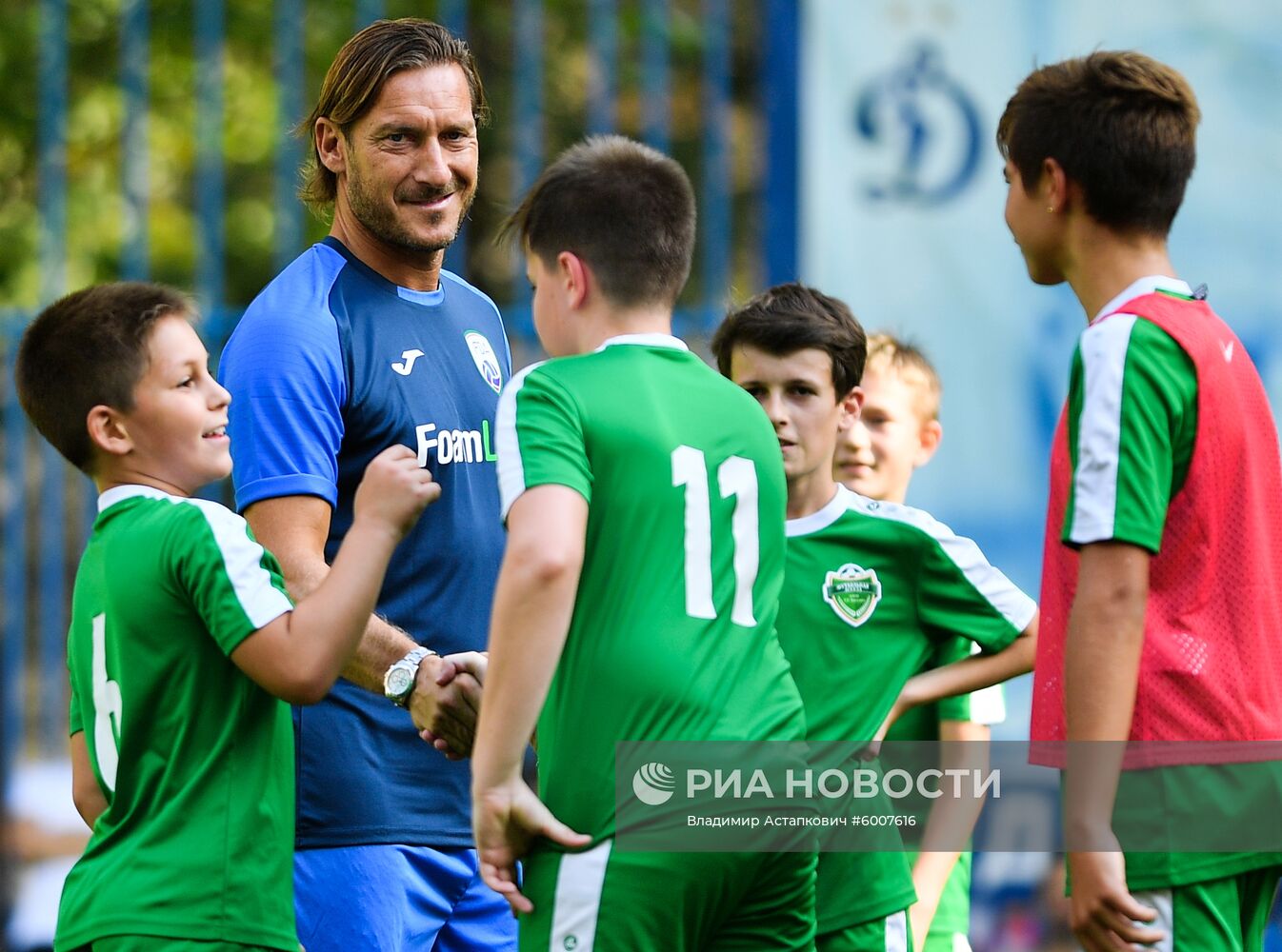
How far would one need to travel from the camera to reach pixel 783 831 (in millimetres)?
2455

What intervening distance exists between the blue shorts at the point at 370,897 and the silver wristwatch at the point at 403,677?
1.09 feet

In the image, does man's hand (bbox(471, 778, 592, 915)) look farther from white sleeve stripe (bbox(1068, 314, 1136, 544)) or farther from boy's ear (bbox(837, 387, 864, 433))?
boy's ear (bbox(837, 387, 864, 433))

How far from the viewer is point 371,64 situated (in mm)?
3318

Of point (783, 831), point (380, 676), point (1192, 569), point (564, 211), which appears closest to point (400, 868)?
point (380, 676)

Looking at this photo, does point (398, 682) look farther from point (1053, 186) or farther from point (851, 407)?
point (1053, 186)

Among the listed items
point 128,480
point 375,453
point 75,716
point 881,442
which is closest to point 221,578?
point 128,480

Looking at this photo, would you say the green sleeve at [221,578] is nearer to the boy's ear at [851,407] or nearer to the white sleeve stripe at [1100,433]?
the white sleeve stripe at [1100,433]

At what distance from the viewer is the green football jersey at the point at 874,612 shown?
10.2ft

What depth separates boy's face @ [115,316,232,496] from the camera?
2627 mm

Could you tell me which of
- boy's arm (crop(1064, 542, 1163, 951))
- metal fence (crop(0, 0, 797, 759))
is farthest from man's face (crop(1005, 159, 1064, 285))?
metal fence (crop(0, 0, 797, 759))

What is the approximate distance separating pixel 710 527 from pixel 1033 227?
0.69m

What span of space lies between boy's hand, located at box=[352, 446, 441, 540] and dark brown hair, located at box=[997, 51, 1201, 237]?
3.36 feet

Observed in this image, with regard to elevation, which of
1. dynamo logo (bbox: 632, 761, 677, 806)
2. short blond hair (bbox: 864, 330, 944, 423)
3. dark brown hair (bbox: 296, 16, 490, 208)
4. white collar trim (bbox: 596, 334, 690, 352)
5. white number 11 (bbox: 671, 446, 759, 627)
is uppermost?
dark brown hair (bbox: 296, 16, 490, 208)

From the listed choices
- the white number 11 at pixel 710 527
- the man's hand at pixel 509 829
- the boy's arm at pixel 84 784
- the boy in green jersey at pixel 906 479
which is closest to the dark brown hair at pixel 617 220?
the white number 11 at pixel 710 527
